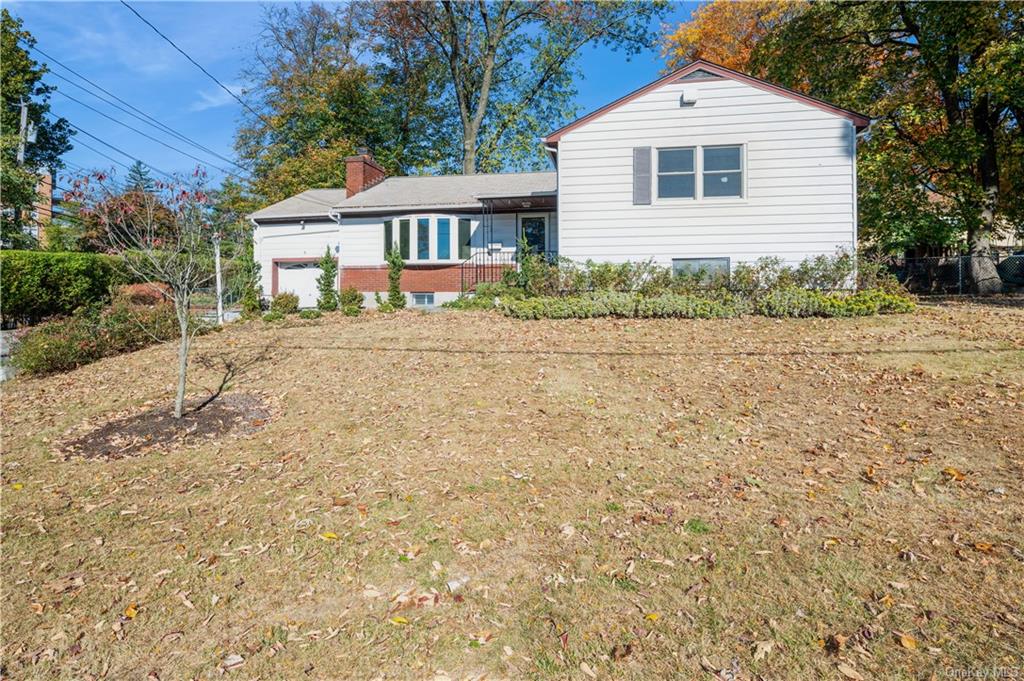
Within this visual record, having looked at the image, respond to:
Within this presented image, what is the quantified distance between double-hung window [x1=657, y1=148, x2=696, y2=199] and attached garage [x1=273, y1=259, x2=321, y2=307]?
12713 millimetres

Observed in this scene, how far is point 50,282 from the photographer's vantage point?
16.3 m

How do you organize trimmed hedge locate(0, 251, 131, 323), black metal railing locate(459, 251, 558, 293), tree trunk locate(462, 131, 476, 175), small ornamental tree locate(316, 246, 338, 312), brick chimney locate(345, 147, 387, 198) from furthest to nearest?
tree trunk locate(462, 131, 476, 175) < brick chimney locate(345, 147, 387, 198) < black metal railing locate(459, 251, 558, 293) < small ornamental tree locate(316, 246, 338, 312) < trimmed hedge locate(0, 251, 131, 323)

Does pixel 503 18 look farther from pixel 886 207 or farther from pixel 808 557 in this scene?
pixel 808 557

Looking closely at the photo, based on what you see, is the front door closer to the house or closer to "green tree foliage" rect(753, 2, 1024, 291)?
the house

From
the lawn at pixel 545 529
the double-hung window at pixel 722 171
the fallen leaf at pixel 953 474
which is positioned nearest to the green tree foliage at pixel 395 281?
the double-hung window at pixel 722 171

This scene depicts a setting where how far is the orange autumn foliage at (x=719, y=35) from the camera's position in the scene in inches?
1079

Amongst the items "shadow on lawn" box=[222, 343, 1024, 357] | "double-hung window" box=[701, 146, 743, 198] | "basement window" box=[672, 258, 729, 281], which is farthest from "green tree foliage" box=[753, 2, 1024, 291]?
"shadow on lawn" box=[222, 343, 1024, 357]

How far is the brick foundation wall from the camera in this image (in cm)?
1834

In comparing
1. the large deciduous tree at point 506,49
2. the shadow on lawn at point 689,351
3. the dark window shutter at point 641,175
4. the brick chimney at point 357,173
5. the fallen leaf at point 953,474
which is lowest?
the fallen leaf at point 953,474

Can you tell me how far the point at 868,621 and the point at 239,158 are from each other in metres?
35.6

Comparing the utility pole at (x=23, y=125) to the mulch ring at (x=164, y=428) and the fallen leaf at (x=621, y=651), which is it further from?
the fallen leaf at (x=621, y=651)

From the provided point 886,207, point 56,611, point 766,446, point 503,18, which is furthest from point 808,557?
point 503,18

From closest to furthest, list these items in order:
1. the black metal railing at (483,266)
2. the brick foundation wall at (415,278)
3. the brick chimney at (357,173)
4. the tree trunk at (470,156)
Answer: the black metal railing at (483,266), the brick foundation wall at (415,278), the brick chimney at (357,173), the tree trunk at (470,156)

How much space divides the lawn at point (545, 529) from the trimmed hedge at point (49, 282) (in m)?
9.74
